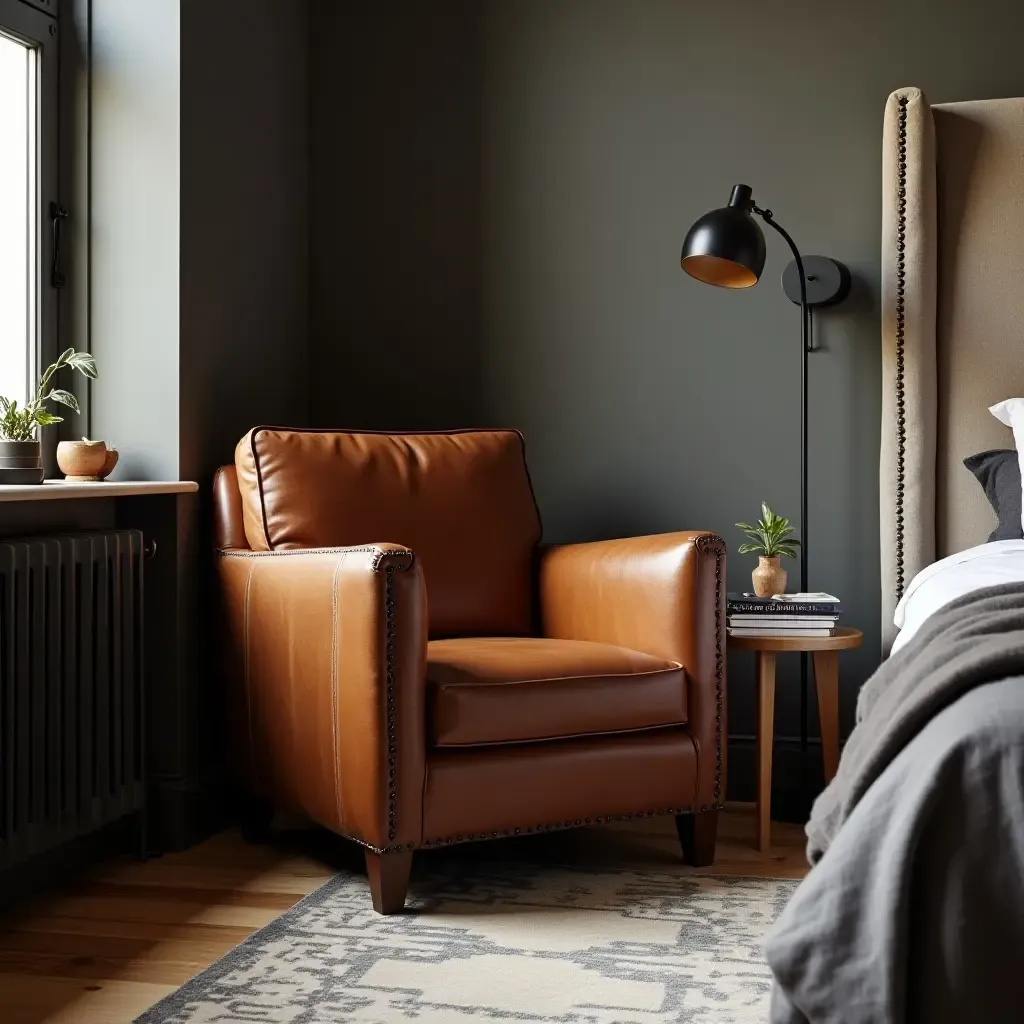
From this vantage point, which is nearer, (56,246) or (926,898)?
(926,898)

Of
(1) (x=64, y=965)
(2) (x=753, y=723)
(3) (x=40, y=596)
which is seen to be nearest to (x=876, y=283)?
(2) (x=753, y=723)

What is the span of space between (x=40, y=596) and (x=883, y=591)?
2007 millimetres

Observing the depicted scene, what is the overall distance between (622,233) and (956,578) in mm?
1513

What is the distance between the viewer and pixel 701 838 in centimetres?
270

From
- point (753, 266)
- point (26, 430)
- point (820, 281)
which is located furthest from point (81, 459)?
point (820, 281)

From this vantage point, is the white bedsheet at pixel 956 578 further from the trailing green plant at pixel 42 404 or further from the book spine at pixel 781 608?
the trailing green plant at pixel 42 404

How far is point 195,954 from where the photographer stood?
7.09 ft

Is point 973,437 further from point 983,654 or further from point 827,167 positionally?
point 983,654

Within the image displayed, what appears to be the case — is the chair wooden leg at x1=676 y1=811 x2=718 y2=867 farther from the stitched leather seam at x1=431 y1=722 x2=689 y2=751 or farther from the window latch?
the window latch

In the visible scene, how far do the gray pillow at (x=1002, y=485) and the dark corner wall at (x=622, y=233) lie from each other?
0.36m

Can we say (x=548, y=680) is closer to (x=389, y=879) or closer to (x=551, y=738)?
(x=551, y=738)

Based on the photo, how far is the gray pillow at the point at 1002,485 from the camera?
2.81m

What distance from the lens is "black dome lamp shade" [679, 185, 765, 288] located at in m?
2.92

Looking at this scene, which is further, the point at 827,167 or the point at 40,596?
the point at 827,167
